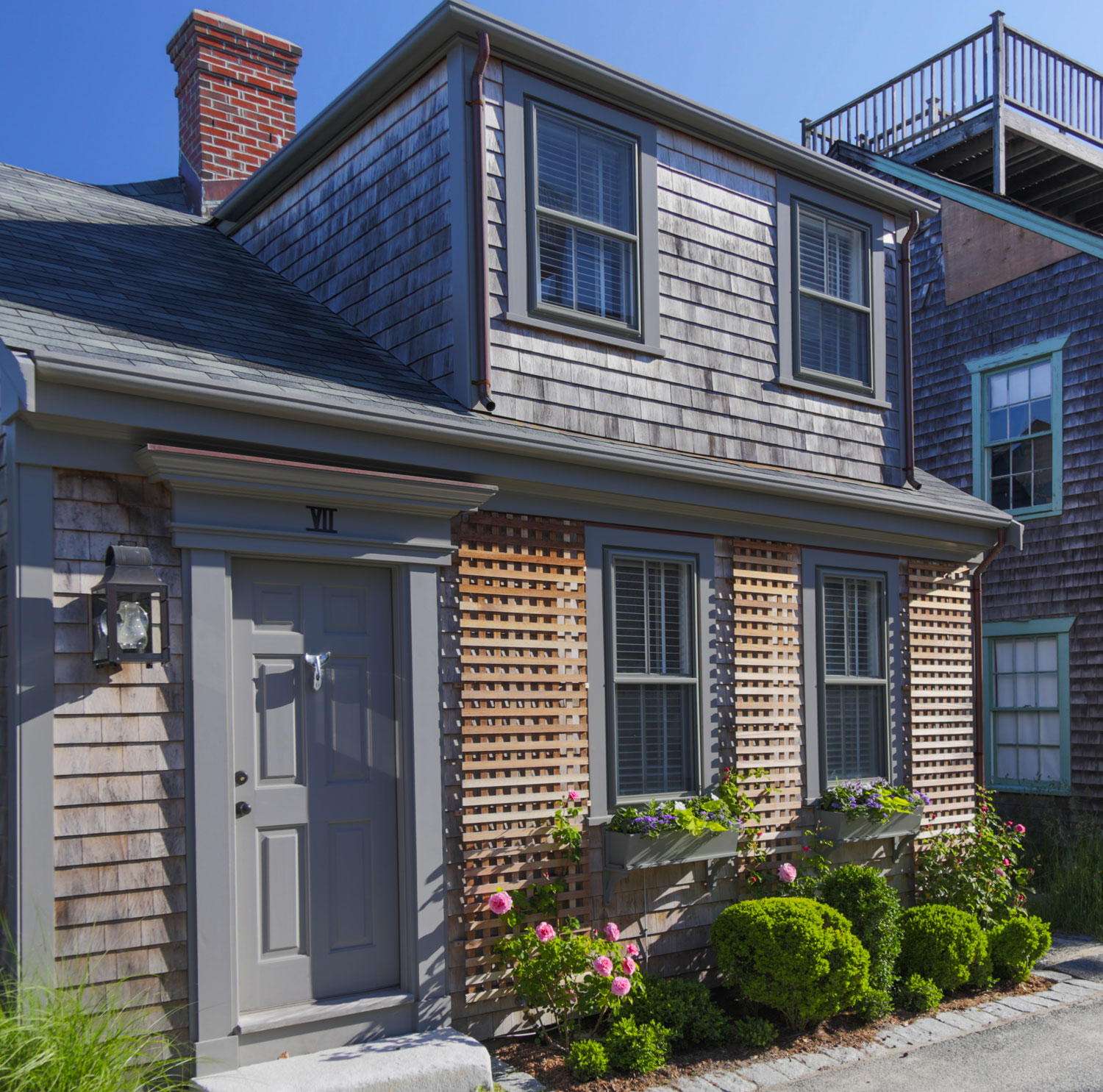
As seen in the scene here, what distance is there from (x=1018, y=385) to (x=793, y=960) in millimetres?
7805

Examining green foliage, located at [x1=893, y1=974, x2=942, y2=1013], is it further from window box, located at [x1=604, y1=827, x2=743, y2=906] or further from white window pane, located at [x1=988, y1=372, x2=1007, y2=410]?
white window pane, located at [x1=988, y1=372, x2=1007, y2=410]

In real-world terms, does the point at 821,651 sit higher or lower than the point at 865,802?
higher

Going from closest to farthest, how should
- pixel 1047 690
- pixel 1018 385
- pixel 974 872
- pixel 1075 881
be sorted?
pixel 974 872 → pixel 1075 881 → pixel 1047 690 → pixel 1018 385

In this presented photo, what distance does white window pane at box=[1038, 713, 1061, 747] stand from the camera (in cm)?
1090

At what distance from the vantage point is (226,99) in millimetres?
9516

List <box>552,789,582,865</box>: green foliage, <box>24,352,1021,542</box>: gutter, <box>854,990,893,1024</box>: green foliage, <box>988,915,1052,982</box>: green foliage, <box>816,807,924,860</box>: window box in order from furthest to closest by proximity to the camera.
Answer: <box>816,807,924,860</box>: window box
<box>988,915,1052,982</box>: green foliage
<box>854,990,893,1024</box>: green foliage
<box>552,789,582,865</box>: green foliage
<box>24,352,1021,542</box>: gutter

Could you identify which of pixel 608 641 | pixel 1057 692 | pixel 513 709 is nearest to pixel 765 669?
pixel 608 641

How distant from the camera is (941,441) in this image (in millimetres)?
12406

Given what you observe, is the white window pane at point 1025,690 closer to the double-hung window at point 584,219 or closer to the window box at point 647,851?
the window box at point 647,851

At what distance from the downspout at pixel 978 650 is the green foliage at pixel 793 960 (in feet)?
10.5

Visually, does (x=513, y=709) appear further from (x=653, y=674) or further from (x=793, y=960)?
(x=793, y=960)

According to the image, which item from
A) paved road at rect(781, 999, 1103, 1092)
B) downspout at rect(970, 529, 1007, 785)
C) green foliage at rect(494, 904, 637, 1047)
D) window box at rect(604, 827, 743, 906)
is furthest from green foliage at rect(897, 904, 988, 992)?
green foliage at rect(494, 904, 637, 1047)

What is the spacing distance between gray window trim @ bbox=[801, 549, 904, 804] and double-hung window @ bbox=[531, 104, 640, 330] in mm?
2227

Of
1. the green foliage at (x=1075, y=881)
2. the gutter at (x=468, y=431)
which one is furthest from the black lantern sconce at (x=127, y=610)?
the green foliage at (x=1075, y=881)
